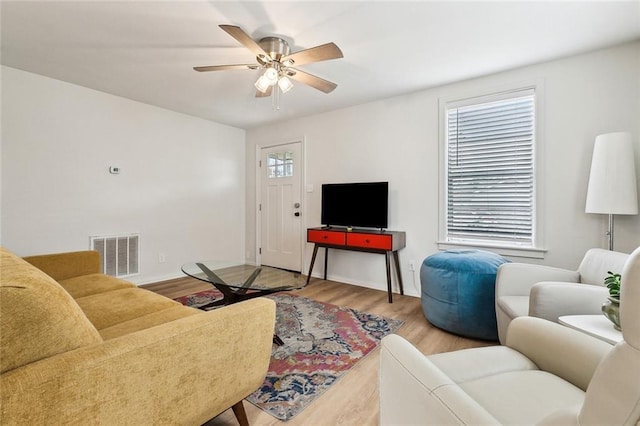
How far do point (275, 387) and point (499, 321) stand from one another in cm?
160

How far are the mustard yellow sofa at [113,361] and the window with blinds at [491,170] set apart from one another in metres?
2.60

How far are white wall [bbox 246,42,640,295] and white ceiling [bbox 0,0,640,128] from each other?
0.60ft

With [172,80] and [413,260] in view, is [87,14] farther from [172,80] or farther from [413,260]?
[413,260]

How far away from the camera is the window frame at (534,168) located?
8.86 ft

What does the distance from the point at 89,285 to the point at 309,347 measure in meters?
1.69

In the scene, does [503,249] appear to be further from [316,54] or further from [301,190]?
[301,190]

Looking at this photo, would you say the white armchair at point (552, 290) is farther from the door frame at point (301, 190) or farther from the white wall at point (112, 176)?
the white wall at point (112, 176)

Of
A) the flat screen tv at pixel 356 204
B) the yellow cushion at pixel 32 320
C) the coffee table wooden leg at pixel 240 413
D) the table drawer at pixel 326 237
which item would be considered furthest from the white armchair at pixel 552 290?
the yellow cushion at pixel 32 320

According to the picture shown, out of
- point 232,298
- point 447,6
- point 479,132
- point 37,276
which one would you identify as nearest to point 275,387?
point 232,298

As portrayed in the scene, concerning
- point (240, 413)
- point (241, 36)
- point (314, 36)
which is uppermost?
point (314, 36)

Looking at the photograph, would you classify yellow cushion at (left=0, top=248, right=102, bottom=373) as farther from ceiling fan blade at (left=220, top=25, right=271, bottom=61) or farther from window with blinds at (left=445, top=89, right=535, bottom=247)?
window with blinds at (left=445, top=89, right=535, bottom=247)

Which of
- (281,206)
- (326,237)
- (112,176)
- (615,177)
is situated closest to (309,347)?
(326,237)

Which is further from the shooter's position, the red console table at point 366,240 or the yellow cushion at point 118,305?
the red console table at point 366,240

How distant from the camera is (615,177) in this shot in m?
2.11
